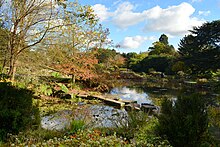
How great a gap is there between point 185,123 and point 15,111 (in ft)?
9.08

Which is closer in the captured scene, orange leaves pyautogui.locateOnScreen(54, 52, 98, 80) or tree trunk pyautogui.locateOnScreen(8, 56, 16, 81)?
tree trunk pyautogui.locateOnScreen(8, 56, 16, 81)

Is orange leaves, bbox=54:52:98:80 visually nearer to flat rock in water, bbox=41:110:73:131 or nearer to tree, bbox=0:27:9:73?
tree, bbox=0:27:9:73

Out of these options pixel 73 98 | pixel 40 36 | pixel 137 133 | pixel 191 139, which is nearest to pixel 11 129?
pixel 137 133

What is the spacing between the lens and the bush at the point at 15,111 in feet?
12.7

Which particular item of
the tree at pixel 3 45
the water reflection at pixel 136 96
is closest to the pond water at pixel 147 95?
the water reflection at pixel 136 96

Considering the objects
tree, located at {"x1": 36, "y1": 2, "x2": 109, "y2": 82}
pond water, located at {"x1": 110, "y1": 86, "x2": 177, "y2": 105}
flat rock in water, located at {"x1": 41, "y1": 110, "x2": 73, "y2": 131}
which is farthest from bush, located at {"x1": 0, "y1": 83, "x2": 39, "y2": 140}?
pond water, located at {"x1": 110, "y1": 86, "x2": 177, "y2": 105}

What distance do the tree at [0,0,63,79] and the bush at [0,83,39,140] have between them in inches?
153

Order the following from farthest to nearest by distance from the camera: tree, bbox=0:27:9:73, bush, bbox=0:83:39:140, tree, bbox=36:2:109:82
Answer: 1. tree, bbox=36:2:109:82
2. tree, bbox=0:27:9:73
3. bush, bbox=0:83:39:140

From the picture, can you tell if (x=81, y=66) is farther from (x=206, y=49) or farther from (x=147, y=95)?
(x=206, y=49)

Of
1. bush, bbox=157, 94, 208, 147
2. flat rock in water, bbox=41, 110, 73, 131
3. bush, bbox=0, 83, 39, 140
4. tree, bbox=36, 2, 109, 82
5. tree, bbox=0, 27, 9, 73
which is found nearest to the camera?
bush, bbox=157, 94, 208, 147

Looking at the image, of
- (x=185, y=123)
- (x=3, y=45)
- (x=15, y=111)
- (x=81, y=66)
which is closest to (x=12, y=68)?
(x=3, y=45)

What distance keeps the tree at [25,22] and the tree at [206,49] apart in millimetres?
17501

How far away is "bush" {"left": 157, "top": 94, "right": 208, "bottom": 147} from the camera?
3348mm

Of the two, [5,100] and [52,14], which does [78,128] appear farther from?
[52,14]
